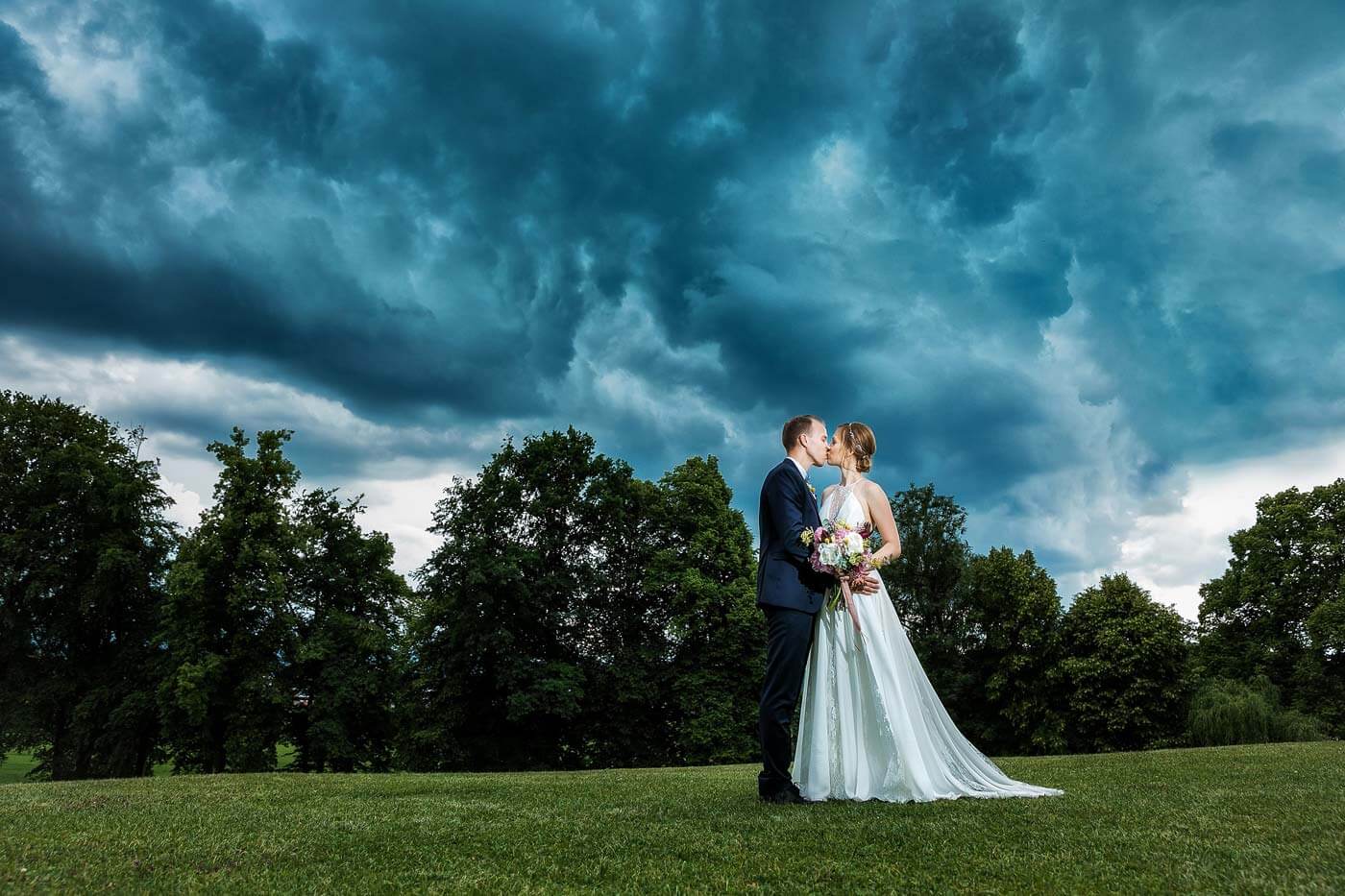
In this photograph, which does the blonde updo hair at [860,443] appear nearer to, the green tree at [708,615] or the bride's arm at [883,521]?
the bride's arm at [883,521]

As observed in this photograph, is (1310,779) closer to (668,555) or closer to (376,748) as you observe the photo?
(668,555)

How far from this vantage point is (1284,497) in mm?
39156

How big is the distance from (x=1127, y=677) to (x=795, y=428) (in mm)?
40652

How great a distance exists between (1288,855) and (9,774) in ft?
178

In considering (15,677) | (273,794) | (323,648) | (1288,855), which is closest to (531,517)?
(323,648)

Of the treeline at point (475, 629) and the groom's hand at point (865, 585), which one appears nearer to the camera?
the groom's hand at point (865, 585)

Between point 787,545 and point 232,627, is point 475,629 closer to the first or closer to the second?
point 232,627

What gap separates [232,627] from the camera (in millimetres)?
31625

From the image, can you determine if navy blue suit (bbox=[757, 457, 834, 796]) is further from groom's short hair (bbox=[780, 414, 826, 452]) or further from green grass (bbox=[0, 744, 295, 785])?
green grass (bbox=[0, 744, 295, 785])

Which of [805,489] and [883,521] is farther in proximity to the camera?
[883,521]

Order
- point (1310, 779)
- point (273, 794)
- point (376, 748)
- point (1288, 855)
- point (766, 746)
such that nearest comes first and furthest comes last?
1. point (1288, 855)
2. point (766, 746)
3. point (1310, 779)
4. point (273, 794)
5. point (376, 748)

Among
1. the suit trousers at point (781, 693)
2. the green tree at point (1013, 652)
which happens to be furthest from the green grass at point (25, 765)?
the green tree at point (1013, 652)

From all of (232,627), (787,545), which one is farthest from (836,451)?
(232,627)

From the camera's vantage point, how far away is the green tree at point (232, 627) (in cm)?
3000
